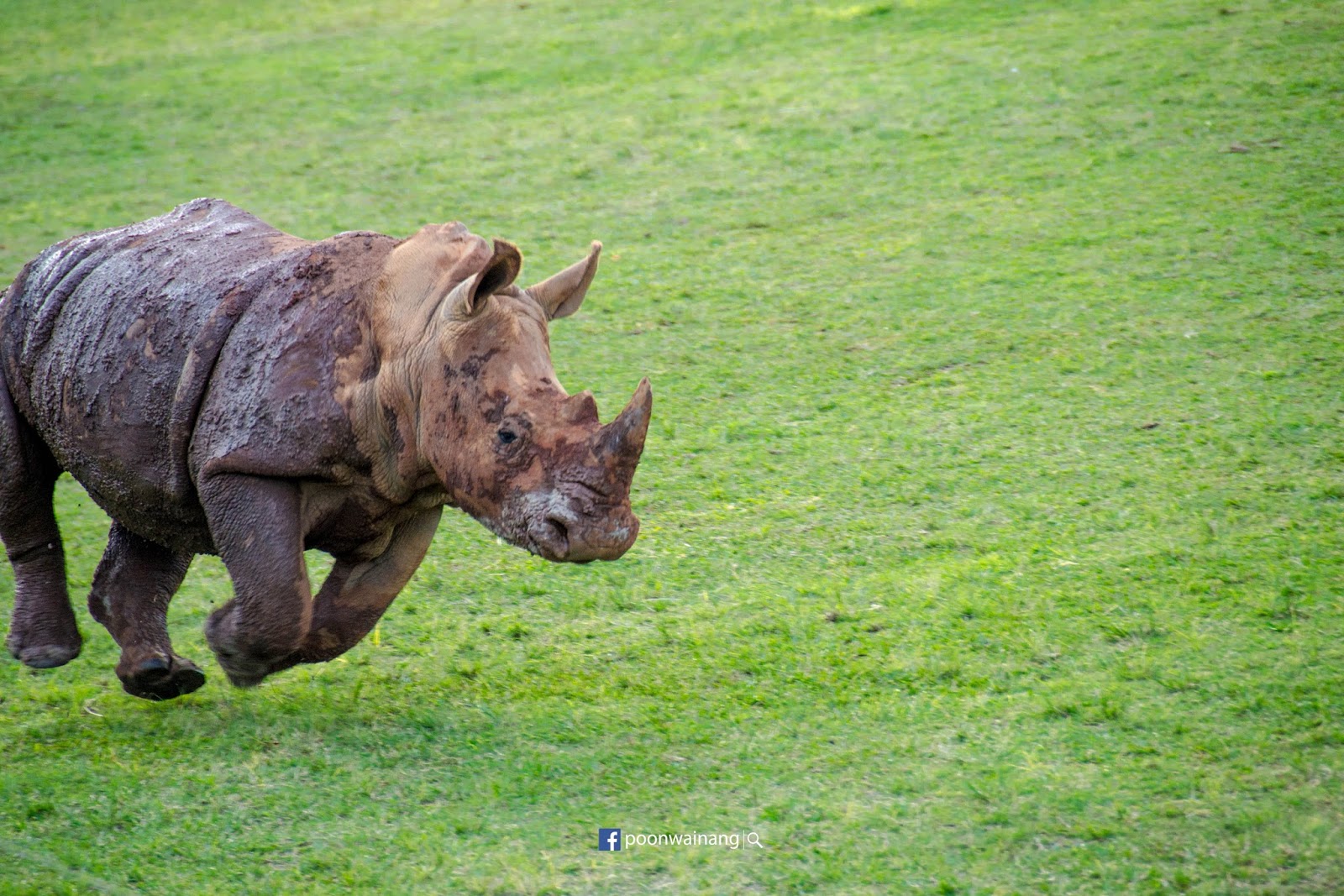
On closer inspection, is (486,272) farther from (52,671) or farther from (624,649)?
(52,671)

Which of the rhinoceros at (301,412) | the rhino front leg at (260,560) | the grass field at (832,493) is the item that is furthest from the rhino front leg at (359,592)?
the grass field at (832,493)

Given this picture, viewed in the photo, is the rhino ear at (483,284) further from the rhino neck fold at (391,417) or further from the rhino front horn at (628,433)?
the rhino front horn at (628,433)

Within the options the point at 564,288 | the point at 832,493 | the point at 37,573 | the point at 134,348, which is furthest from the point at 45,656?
the point at 832,493

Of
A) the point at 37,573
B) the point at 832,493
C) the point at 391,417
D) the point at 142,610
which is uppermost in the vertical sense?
the point at 391,417

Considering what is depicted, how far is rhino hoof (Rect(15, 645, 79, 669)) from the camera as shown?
17.6 ft

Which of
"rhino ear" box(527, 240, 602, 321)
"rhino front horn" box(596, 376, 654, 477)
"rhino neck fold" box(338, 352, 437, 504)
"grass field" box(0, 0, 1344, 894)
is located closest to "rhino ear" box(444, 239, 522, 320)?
"rhino neck fold" box(338, 352, 437, 504)

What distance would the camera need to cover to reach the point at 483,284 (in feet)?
14.2

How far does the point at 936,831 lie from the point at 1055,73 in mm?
8116

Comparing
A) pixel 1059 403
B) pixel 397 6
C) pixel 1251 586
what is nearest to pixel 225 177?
pixel 397 6

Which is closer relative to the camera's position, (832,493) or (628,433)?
(628,433)

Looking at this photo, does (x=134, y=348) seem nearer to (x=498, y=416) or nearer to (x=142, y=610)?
(x=142, y=610)

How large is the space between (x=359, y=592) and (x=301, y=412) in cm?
70

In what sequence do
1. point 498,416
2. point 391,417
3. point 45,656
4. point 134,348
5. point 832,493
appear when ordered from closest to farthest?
point 498,416 → point 391,417 → point 134,348 → point 45,656 → point 832,493

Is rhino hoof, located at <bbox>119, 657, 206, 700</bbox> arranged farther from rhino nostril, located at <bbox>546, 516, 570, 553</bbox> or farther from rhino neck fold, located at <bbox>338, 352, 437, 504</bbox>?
rhino nostril, located at <bbox>546, 516, 570, 553</bbox>
